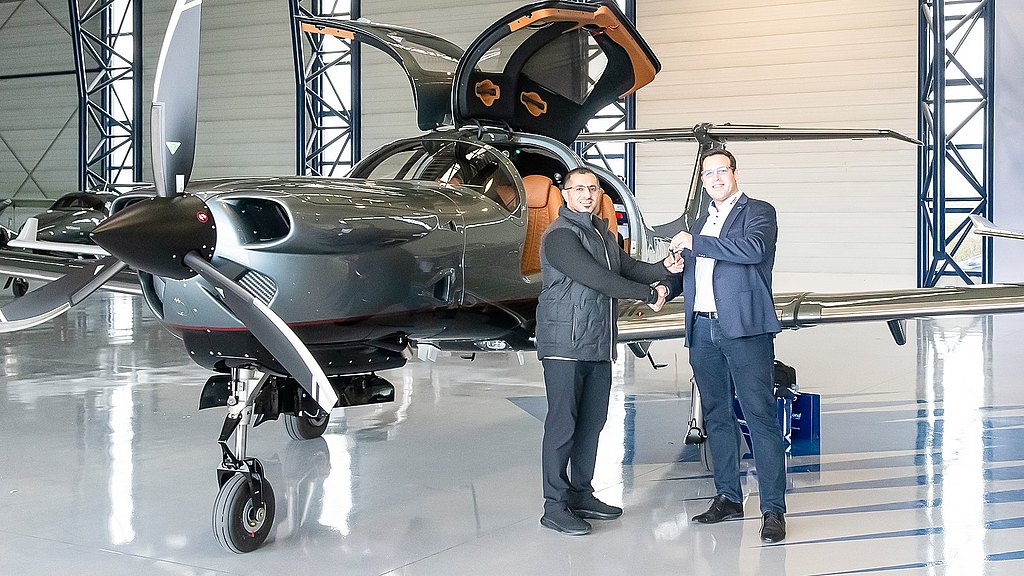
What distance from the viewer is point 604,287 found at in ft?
14.8

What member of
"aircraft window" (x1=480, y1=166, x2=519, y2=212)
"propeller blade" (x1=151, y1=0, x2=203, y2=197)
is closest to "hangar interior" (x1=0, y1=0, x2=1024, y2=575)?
"aircraft window" (x1=480, y1=166, x2=519, y2=212)

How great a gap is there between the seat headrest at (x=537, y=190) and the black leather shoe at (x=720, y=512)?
2278 millimetres

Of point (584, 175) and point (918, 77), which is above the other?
point (918, 77)

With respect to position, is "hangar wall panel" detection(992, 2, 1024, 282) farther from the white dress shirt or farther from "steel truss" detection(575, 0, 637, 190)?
the white dress shirt

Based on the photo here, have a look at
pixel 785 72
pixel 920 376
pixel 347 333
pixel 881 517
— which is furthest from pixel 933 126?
pixel 347 333

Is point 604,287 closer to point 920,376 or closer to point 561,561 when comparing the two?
point 561,561

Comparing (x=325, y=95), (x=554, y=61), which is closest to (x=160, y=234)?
(x=554, y=61)

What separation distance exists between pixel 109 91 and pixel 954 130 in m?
19.2

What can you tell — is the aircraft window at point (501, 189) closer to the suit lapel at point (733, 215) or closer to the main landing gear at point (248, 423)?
the main landing gear at point (248, 423)

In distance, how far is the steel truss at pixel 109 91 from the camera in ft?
74.9

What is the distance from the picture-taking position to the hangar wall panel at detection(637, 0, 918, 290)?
16922 millimetres

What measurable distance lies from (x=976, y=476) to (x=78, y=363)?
8.31 m

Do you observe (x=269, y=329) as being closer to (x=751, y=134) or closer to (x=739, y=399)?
(x=739, y=399)

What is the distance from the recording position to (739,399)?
4.57 meters
